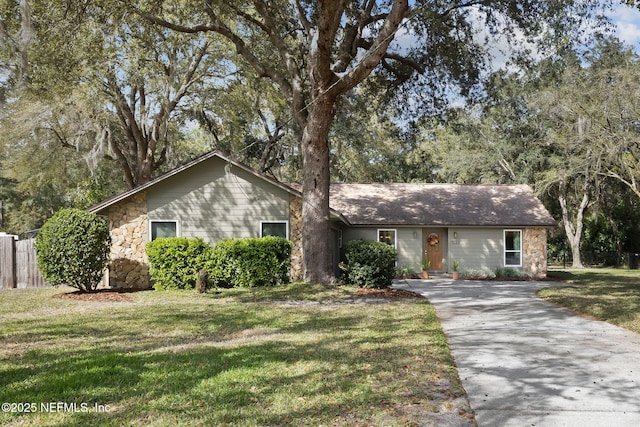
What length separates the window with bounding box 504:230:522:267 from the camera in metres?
21.1

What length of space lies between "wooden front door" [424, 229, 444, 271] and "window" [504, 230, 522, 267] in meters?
2.73

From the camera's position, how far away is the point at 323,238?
13367mm

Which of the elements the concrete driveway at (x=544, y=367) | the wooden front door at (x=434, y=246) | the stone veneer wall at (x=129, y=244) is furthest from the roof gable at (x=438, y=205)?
the concrete driveway at (x=544, y=367)

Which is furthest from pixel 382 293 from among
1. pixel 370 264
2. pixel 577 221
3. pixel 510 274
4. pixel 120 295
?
pixel 577 221

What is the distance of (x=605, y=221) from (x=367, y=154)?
16.2m

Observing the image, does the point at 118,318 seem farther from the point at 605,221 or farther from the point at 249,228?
the point at 605,221

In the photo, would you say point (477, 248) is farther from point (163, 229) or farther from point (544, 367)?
point (544, 367)

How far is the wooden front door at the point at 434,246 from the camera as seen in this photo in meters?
21.9

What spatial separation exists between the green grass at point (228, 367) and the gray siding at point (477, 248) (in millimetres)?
12096

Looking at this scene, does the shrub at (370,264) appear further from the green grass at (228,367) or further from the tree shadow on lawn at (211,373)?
the tree shadow on lawn at (211,373)

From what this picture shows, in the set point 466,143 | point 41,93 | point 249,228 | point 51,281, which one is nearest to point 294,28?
point 249,228

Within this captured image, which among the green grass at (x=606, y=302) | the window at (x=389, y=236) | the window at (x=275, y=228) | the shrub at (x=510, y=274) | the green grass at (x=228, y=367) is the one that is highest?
the window at (x=275, y=228)

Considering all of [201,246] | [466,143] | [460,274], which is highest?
[466,143]

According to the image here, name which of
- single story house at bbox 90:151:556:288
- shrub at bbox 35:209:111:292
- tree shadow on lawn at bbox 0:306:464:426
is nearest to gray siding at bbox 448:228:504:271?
single story house at bbox 90:151:556:288
